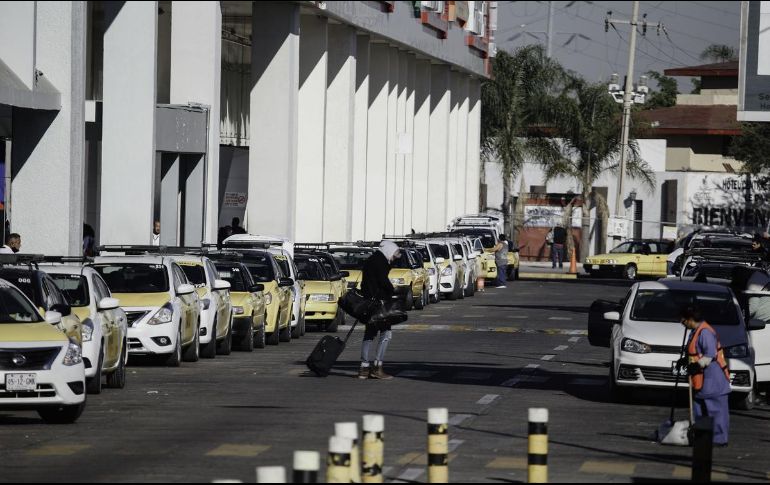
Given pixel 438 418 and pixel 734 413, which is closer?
pixel 438 418

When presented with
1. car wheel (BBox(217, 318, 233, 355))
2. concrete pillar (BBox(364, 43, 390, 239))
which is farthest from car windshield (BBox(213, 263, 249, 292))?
concrete pillar (BBox(364, 43, 390, 239))

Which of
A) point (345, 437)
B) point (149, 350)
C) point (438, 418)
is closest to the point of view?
point (345, 437)

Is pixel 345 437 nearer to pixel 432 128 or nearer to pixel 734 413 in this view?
pixel 734 413

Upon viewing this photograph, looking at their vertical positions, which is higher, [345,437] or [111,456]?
[345,437]

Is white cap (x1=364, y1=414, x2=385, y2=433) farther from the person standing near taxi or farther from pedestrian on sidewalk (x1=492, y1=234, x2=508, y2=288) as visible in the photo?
pedestrian on sidewalk (x1=492, y1=234, x2=508, y2=288)

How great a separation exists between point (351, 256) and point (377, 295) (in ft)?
61.4

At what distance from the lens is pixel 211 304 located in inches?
1033

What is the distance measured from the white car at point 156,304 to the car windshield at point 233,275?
118 inches

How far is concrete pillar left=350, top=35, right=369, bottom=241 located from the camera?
59.1 m

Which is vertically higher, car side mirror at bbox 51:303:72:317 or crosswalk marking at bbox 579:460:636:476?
car side mirror at bbox 51:303:72:317

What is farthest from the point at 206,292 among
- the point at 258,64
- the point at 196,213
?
the point at 258,64

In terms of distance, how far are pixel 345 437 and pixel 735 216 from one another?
2917 inches

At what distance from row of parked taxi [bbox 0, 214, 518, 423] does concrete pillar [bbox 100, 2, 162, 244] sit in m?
1.84

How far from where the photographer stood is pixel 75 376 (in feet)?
55.6
